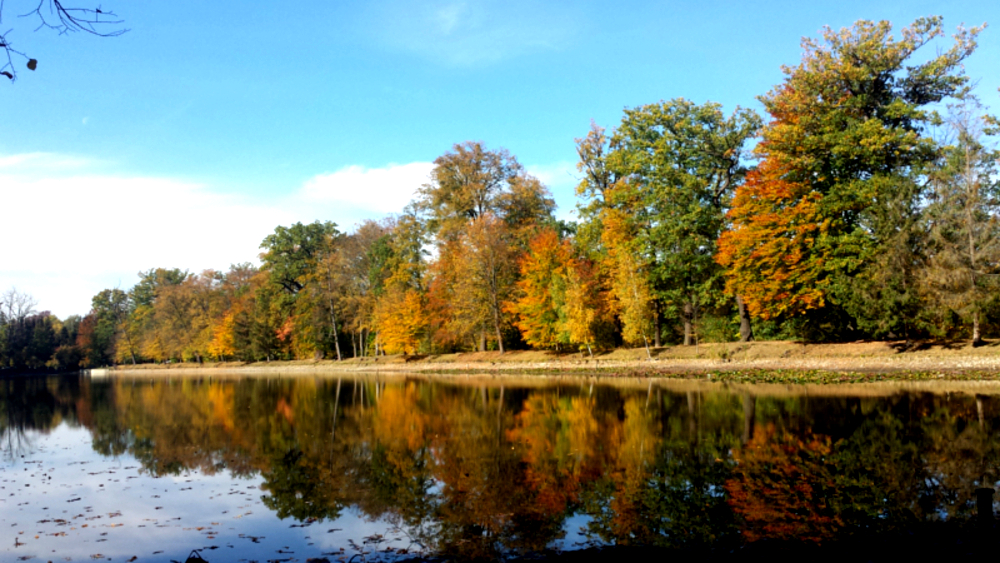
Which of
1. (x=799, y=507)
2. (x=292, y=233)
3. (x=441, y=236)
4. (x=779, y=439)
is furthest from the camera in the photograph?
(x=292, y=233)

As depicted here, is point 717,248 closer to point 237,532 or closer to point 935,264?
point 935,264

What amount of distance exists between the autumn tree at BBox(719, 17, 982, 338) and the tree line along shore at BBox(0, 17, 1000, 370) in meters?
0.10

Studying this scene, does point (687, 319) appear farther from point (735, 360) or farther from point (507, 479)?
point (507, 479)

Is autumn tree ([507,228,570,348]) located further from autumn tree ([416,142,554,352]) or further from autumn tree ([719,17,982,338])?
autumn tree ([719,17,982,338])

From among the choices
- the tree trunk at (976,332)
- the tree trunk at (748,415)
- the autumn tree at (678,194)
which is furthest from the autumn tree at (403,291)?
the tree trunk at (976,332)

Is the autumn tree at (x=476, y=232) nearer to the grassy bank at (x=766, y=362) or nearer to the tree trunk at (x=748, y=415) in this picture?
the grassy bank at (x=766, y=362)

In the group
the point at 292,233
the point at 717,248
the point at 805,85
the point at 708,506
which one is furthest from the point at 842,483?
the point at 292,233

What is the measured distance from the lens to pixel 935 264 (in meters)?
27.5

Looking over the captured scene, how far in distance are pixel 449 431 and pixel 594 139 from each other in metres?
32.2

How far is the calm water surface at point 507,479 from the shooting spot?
333 inches

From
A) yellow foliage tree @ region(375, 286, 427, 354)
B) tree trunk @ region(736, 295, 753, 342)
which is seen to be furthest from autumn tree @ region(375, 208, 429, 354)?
tree trunk @ region(736, 295, 753, 342)

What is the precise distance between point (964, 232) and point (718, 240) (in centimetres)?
1224

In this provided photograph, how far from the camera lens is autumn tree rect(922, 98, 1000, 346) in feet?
87.1

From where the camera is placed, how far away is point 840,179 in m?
33.5
